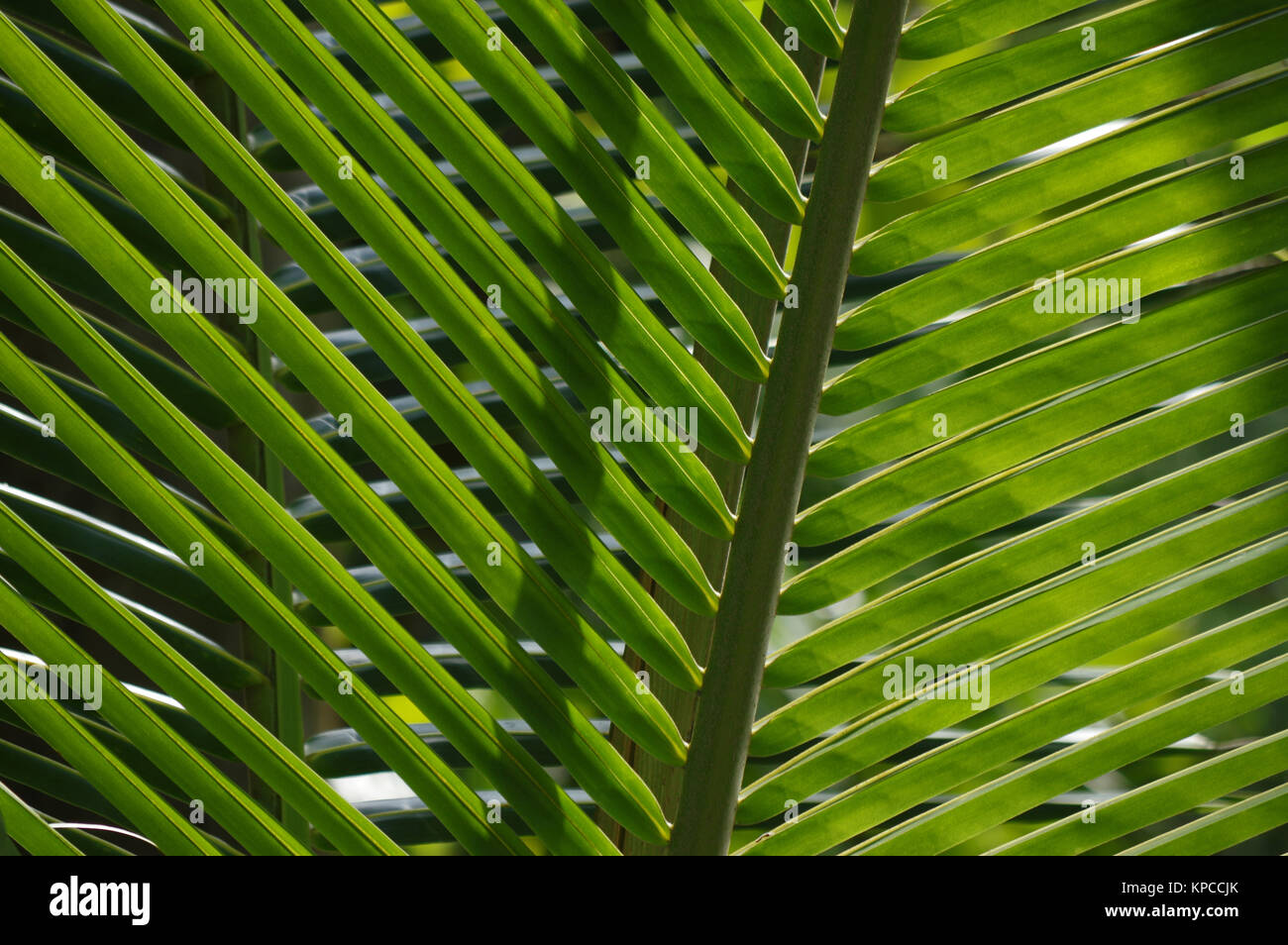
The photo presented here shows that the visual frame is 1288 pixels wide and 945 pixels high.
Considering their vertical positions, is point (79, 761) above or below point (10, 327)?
below

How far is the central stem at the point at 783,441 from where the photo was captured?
504mm

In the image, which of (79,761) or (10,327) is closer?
(79,761)

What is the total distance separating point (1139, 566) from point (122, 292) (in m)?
0.61

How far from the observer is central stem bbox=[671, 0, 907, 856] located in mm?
504

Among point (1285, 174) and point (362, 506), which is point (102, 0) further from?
point (1285, 174)

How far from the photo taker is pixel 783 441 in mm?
535

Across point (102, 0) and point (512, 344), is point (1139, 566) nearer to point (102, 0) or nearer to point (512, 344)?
point (512, 344)

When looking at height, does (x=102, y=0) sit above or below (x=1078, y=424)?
above

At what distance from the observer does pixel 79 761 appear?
494 millimetres
